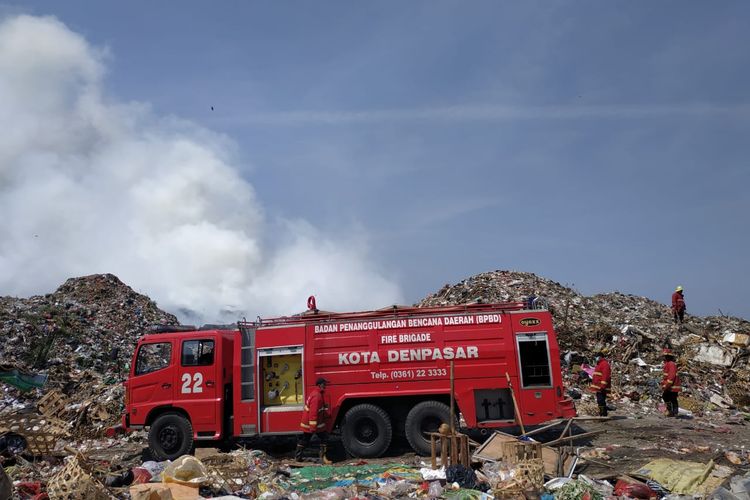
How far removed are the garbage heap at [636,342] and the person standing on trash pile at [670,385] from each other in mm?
702

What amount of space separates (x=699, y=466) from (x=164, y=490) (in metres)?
6.93

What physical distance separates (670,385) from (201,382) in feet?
31.7

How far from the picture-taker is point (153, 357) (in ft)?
36.4

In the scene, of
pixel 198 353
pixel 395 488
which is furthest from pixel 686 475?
pixel 198 353

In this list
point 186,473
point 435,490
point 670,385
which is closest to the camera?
point 435,490

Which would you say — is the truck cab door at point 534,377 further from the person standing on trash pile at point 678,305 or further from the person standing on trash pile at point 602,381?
the person standing on trash pile at point 678,305

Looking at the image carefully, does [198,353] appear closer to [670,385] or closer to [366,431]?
[366,431]

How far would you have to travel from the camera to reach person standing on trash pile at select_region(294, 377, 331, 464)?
9656mm

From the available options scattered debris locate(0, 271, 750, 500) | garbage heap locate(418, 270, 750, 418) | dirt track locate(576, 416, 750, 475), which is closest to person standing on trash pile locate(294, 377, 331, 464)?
scattered debris locate(0, 271, 750, 500)

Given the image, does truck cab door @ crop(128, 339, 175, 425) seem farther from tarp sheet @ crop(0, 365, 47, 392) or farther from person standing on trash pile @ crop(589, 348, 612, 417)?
person standing on trash pile @ crop(589, 348, 612, 417)

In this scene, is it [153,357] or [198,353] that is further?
[153,357]

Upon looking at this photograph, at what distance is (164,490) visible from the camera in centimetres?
677

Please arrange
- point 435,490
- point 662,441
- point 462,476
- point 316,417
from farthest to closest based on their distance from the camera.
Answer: point 662,441 → point 316,417 → point 462,476 → point 435,490

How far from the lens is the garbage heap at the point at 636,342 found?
13.9 metres
